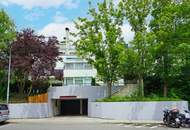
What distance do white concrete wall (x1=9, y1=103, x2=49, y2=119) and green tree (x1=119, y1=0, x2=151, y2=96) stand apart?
1091 centimetres

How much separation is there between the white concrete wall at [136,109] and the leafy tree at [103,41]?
4302 mm

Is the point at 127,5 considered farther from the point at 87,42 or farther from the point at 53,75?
the point at 53,75

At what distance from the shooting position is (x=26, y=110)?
44344 millimetres

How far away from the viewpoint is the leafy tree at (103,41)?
143ft

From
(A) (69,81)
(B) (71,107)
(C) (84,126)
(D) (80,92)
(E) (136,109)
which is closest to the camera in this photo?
(C) (84,126)

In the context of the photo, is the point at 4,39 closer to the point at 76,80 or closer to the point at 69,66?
the point at 76,80

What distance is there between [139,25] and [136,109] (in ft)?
27.0

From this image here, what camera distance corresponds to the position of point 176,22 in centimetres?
4100

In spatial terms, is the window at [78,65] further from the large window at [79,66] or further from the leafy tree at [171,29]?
the leafy tree at [171,29]

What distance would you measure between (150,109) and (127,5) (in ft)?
34.2

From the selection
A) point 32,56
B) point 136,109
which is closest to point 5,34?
point 32,56

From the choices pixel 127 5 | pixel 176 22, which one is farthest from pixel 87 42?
pixel 176 22

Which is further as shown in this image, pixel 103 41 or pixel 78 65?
pixel 78 65

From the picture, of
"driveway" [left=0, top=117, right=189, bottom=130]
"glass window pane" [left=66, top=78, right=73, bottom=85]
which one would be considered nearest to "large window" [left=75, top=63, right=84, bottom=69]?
"glass window pane" [left=66, top=78, right=73, bottom=85]
